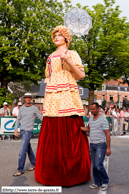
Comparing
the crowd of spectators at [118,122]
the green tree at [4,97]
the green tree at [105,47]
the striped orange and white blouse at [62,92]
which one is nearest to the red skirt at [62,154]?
the striped orange and white blouse at [62,92]

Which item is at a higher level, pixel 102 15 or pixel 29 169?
pixel 102 15

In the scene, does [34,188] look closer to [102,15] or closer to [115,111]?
[115,111]

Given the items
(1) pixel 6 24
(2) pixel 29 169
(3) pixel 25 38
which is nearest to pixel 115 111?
(3) pixel 25 38

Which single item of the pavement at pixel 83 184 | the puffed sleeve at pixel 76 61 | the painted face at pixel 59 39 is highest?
the painted face at pixel 59 39

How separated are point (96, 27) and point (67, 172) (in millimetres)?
20872

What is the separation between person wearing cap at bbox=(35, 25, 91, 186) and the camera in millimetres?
4410

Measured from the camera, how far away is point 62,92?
4656mm

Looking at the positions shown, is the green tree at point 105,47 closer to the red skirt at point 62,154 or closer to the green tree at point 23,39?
the green tree at point 23,39

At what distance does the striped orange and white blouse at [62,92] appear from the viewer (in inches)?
180

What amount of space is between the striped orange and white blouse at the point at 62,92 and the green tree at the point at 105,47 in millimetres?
17985

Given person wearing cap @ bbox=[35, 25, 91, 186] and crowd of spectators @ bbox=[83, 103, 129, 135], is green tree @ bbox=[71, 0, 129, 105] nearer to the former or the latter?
crowd of spectators @ bbox=[83, 103, 129, 135]

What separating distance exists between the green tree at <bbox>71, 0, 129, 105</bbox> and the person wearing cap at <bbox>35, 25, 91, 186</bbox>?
710 inches

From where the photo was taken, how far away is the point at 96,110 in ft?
14.8

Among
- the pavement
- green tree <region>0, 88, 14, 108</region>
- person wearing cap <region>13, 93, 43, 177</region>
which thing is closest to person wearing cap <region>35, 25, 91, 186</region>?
the pavement
